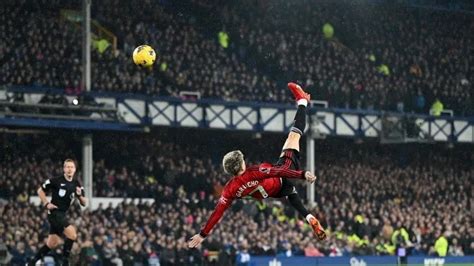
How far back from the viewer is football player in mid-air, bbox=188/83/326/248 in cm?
1781

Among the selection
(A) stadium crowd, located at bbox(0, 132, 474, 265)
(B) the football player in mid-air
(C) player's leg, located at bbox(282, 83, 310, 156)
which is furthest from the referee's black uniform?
(A) stadium crowd, located at bbox(0, 132, 474, 265)

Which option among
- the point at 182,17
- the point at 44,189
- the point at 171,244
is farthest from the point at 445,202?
the point at 44,189

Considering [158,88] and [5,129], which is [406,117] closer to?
[158,88]

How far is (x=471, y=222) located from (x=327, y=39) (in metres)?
9.82

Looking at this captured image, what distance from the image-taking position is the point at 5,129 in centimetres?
3753

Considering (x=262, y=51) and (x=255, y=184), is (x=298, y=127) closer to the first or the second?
Answer: (x=255, y=184)

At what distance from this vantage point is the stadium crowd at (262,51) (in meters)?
37.8

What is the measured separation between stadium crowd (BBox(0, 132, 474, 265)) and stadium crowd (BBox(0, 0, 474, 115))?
258cm

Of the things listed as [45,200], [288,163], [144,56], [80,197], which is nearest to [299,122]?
[288,163]

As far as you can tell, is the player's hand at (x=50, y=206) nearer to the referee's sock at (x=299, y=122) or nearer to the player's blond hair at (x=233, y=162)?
the player's blond hair at (x=233, y=162)

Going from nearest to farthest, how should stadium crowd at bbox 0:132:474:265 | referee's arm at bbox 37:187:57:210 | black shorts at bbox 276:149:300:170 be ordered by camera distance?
black shorts at bbox 276:149:300:170, referee's arm at bbox 37:187:57:210, stadium crowd at bbox 0:132:474:265

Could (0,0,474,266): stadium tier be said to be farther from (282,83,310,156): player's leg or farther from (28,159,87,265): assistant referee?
(282,83,310,156): player's leg

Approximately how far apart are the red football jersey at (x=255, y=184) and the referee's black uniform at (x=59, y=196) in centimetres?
498

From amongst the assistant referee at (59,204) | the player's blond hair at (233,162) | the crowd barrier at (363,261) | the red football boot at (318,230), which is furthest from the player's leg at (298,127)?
the crowd barrier at (363,261)
